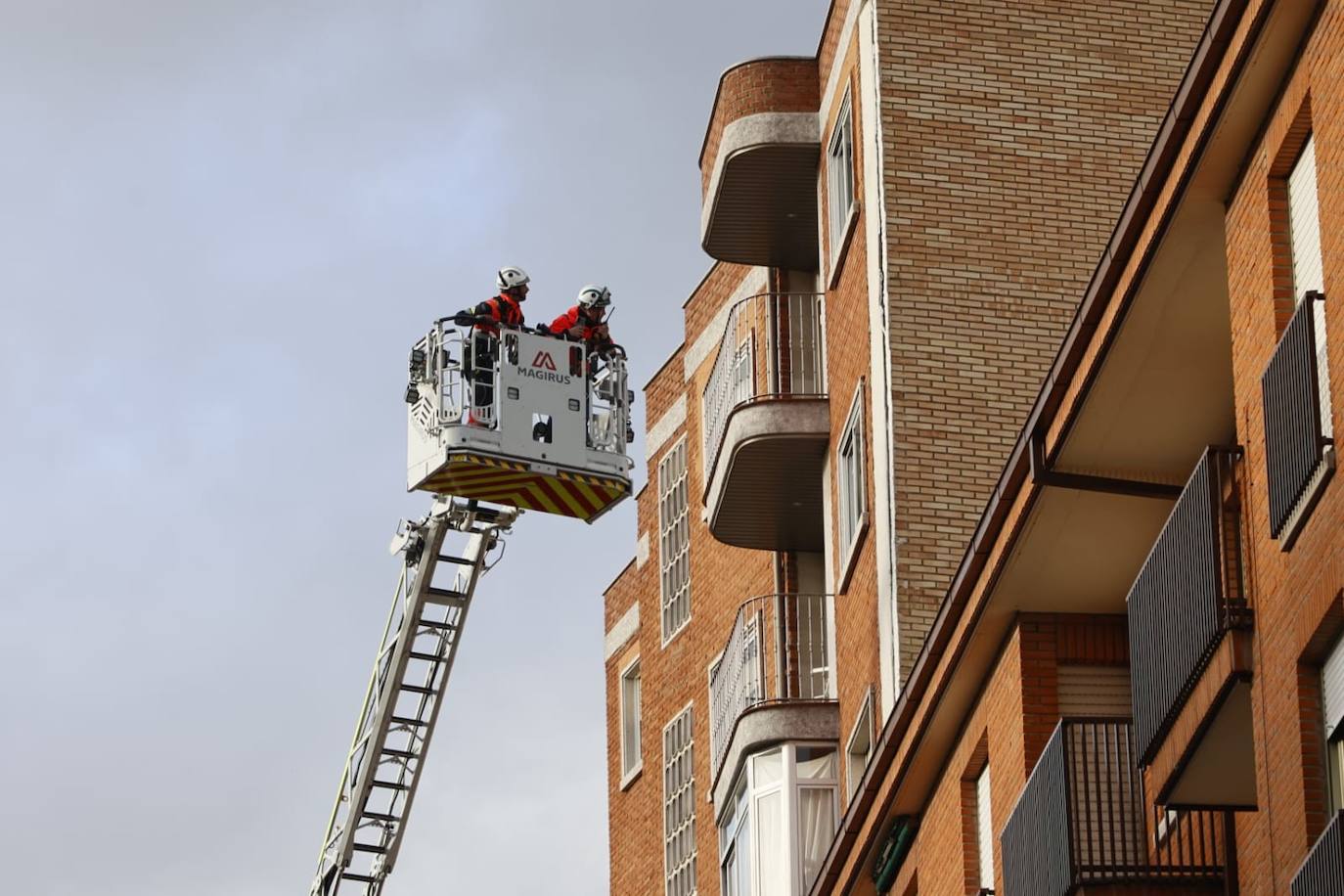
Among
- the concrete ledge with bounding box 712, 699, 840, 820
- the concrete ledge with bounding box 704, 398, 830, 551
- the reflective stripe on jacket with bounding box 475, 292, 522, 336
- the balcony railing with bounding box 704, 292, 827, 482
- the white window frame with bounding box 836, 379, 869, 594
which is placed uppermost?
the reflective stripe on jacket with bounding box 475, 292, 522, 336

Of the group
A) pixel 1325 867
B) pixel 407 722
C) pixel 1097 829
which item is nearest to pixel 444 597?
pixel 407 722

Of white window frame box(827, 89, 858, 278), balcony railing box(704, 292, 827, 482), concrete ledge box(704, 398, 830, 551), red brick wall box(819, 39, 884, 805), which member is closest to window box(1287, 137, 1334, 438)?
red brick wall box(819, 39, 884, 805)

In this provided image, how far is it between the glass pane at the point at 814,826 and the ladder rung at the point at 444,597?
14768 mm

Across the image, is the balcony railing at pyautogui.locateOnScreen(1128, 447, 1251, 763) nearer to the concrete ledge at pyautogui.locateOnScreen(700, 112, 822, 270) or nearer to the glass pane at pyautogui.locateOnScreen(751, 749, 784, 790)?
the glass pane at pyautogui.locateOnScreen(751, 749, 784, 790)

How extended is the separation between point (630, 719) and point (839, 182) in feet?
49.8

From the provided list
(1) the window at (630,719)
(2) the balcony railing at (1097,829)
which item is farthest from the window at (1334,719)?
(1) the window at (630,719)

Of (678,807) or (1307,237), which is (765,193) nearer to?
(678,807)

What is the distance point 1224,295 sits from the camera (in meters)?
21.9

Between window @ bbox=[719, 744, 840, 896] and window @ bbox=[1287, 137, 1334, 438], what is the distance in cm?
1433

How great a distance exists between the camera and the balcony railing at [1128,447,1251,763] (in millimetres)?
20203

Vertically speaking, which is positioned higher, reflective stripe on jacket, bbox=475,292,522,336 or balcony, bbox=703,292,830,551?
reflective stripe on jacket, bbox=475,292,522,336

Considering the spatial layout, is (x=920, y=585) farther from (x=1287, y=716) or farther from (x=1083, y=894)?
(x=1287, y=716)

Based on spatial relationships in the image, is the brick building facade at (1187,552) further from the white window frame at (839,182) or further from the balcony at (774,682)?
the white window frame at (839,182)

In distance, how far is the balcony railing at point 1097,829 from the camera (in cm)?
2172
